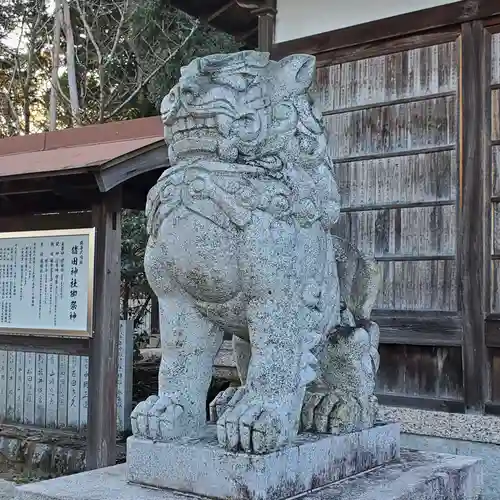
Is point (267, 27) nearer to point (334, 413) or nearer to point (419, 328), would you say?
point (419, 328)

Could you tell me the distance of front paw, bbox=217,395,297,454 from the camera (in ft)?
6.95

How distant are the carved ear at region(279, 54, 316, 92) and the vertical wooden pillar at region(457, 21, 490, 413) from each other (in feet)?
8.74

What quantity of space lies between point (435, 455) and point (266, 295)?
132cm

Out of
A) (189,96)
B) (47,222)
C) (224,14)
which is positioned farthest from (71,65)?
(189,96)

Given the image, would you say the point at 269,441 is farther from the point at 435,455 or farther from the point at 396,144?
the point at 396,144

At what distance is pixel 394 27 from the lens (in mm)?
5090

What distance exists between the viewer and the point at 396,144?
512 centimetres

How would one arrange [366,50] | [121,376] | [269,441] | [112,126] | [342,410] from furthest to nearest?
[121,376]
[112,126]
[366,50]
[342,410]
[269,441]

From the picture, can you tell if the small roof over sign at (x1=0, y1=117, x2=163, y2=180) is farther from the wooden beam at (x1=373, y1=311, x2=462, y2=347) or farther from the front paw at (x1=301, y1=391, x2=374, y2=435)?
the front paw at (x1=301, y1=391, x2=374, y2=435)

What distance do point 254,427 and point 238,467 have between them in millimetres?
133

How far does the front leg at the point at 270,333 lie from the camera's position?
2199mm

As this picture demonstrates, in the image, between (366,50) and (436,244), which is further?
(366,50)

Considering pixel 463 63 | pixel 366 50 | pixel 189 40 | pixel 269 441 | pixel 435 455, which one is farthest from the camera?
pixel 189 40

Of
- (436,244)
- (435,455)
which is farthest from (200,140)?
(436,244)
